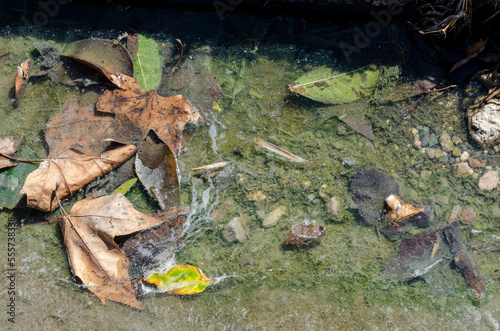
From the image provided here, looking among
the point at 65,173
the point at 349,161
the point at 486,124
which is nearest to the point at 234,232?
the point at 349,161

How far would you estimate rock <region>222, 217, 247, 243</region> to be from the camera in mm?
2307

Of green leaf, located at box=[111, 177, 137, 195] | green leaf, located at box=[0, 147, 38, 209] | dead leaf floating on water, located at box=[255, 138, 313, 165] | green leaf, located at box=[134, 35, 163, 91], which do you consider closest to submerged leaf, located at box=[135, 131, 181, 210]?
green leaf, located at box=[111, 177, 137, 195]

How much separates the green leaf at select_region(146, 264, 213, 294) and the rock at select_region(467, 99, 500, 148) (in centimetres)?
227

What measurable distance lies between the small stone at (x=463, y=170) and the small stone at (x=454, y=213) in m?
0.25

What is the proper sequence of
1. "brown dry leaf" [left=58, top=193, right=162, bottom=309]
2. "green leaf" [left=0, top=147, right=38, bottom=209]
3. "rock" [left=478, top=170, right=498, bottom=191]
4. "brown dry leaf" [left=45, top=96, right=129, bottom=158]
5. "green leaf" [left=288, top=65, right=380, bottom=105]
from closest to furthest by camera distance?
"brown dry leaf" [left=58, top=193, right=162, bottom=309], "green leaf" [left=0, top=147, right=38, bottom=209], "brown dry leaf" [left=45, top=96, right=129, bottom=158], "rock" [left=478, top=170, right=498, bottom=191], "green leaf" [left=288, top=65, right=380, bottom=105]

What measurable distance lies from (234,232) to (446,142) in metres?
1.79

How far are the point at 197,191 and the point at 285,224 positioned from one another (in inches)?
27.2

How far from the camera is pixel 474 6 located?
7.66 feet

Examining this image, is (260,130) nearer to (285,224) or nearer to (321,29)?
(285,224)

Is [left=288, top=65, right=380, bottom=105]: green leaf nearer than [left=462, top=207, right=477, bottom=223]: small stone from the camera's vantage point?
No

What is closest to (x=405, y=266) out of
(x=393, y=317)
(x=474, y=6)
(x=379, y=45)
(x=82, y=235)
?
(x=393, y=317)

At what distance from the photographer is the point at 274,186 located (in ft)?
7.98

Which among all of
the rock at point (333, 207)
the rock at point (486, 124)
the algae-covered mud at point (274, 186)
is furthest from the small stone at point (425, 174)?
the rock at point (333, 207)

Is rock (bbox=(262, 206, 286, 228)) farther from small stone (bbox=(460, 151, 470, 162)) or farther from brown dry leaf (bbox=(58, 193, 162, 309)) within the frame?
small stone (bbox=(460, 151, 470, 162))
